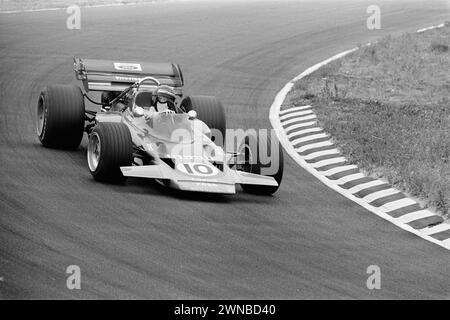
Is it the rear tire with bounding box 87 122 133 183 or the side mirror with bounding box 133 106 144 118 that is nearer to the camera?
the rear tire with bounding box 87 122 133 183

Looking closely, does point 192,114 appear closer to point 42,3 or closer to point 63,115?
point 63,115

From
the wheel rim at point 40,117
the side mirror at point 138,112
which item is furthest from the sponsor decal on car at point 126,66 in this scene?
the side mirror at point 138,112

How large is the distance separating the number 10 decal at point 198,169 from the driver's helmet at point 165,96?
174 cm

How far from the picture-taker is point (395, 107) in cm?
2056

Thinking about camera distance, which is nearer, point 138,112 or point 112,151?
point 112,151

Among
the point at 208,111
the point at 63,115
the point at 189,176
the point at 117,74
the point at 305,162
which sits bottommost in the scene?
the point at 305,162

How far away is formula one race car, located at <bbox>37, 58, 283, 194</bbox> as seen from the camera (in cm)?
1412

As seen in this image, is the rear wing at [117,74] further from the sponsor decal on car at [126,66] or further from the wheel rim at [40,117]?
the wheel rim at [40,117]

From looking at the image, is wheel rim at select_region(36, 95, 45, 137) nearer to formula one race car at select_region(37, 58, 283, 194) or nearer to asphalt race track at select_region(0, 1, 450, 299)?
formula one race car at select_region(37, 58, 283, 194)

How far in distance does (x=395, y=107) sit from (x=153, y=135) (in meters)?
7.05

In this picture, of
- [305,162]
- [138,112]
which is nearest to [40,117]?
[138,112]

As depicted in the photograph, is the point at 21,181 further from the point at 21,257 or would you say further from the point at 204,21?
the point at 204,21

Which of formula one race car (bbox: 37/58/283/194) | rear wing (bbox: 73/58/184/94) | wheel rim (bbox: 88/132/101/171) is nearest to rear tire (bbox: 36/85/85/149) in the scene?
formula one race car (bbox: 37/58/283/194)
